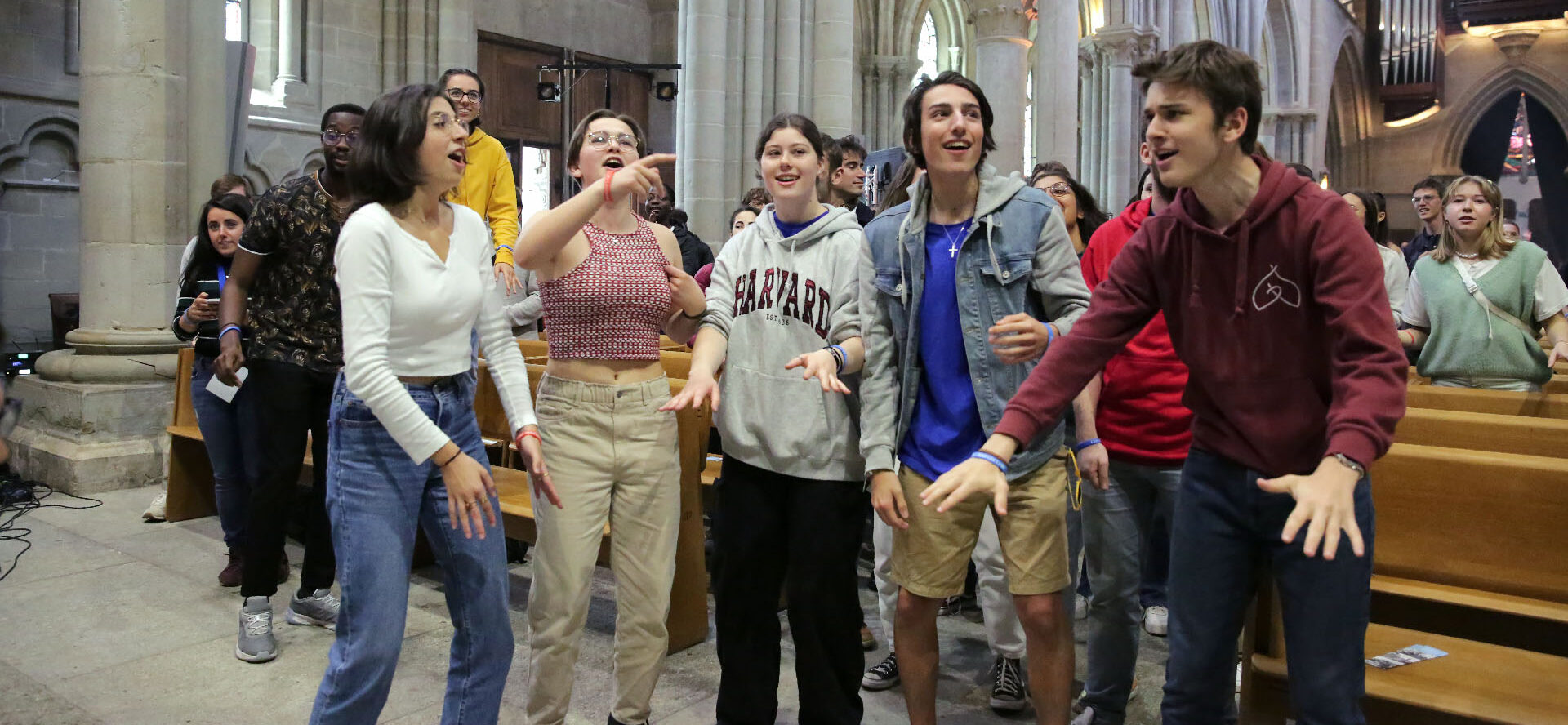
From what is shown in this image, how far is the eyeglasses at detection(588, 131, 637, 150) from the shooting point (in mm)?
3010

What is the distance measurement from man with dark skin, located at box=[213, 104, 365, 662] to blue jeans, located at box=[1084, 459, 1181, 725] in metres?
2.46

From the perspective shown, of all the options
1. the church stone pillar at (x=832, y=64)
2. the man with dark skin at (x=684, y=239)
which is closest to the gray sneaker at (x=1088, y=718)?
the man with dark skin at (x=684, y=239)

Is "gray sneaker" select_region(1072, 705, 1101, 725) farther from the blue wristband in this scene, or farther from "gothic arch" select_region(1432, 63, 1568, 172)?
"gothic arch" select_region(1432, 63, 1568, 172)

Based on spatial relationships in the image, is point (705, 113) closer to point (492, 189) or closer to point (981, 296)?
point (492, 189)

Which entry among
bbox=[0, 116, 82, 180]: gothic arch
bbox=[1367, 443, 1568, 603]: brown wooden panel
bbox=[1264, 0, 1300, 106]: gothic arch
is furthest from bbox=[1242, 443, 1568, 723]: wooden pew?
bbox=[1264, 0, 1300, 106]: gothic arch

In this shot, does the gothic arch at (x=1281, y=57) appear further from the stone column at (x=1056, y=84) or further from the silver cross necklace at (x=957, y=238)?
the silver cross necklace at (x=957, y=238)

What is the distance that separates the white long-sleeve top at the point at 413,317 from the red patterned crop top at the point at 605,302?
32 cm

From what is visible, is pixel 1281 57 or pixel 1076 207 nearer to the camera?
pixel 1076 207

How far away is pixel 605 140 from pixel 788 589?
50.3 inches

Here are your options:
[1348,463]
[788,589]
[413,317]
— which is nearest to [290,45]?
[413,317]

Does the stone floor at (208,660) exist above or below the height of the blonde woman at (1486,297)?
below

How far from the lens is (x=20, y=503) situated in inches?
237

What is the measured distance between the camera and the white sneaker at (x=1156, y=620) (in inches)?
168

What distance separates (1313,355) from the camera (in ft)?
6.67
